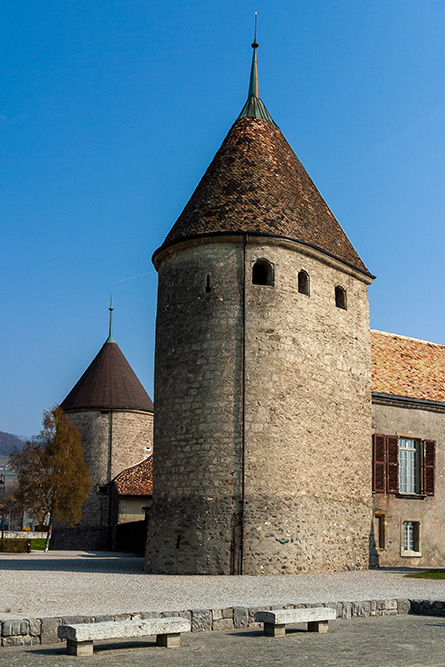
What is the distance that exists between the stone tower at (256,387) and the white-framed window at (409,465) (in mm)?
2200

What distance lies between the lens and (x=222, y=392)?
1942cm

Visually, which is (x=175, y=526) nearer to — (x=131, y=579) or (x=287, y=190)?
(x=131, y=579)

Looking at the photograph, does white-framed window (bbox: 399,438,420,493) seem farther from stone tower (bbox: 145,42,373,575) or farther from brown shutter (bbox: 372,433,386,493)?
stone tower (bbox: 145,42,373,575)

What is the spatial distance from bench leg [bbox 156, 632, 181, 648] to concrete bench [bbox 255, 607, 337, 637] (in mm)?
1161

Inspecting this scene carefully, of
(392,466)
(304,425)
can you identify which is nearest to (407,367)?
(392,466)

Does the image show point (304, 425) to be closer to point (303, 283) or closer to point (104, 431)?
point (303, 283)

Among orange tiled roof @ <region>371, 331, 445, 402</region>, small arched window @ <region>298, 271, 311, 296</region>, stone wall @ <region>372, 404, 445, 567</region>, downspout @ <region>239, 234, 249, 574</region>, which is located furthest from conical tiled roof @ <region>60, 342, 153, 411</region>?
downspout @ <region>239, 234, 249, 574</region>

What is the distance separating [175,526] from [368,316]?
345 inches

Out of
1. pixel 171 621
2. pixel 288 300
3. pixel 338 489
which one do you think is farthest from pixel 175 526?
pixel 171 621

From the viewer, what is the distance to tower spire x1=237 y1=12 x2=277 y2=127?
78.2 ft

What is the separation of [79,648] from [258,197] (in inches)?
605

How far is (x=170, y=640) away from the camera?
26.8 feet

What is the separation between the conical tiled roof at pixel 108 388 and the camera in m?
40.5

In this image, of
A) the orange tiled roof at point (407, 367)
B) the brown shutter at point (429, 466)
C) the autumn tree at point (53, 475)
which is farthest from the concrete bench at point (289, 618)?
the autumn tree at point (53, 475)
